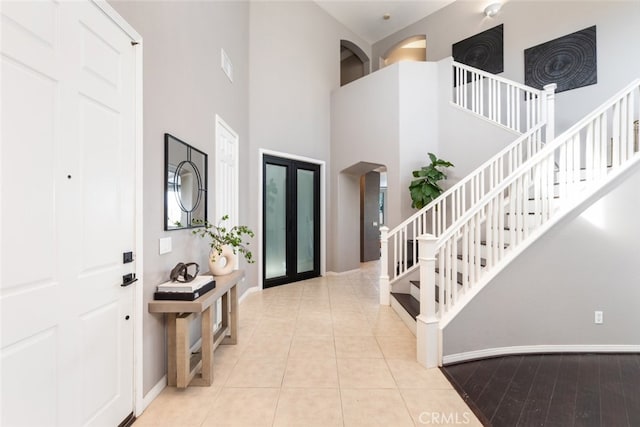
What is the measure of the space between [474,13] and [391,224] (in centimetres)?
490

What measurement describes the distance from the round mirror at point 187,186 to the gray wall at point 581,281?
2.96 metres

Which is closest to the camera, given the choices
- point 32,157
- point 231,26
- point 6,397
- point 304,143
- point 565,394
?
point 6,397

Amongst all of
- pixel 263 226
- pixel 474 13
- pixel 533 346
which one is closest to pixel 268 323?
pixel 263 226

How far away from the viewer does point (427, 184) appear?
4.77m

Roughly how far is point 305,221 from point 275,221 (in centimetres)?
Answer: 78

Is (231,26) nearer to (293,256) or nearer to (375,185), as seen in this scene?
(293,256)

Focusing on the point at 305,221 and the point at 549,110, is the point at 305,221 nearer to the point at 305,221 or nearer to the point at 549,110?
the point at 305,221

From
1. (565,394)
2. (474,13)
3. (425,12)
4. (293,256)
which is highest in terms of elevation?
(425,12)

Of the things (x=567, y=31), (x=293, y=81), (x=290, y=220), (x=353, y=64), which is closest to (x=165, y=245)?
(x=290, y=220)

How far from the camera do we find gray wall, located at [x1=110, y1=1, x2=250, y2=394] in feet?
6.52

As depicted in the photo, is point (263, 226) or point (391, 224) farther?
point (391, 224)

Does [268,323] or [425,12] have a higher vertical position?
[425,12]

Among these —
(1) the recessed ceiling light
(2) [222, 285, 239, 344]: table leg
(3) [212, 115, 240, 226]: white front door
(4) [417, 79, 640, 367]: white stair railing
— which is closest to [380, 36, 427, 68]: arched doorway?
(1) the recessed ceiling light

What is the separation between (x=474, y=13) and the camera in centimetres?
605
